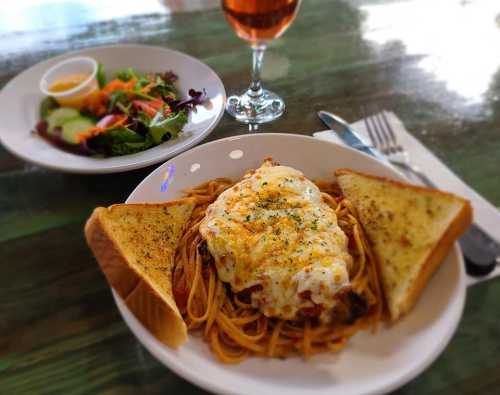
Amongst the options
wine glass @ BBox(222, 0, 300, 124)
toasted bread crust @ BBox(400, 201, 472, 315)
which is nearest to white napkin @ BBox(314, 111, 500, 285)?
toasted bread crust @ BBox(400, 201, 472, 315)

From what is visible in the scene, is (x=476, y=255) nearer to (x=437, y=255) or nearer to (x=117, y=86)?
(x=437, y=255)

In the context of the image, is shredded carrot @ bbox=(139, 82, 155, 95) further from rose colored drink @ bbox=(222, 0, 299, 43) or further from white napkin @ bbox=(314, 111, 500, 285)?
white napkin @ bbox=(314, 111, 500, 285)

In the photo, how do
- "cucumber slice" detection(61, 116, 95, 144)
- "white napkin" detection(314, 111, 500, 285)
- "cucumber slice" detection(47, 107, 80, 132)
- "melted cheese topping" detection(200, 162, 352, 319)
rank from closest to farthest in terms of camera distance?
"melted cheese topping" detection(200, 162, 352, 319) < "white napkin" detection(314, 111, 500, 285) < "cucumber slice" detection(61, 116, 95, 144) < "cucumber slice" detection(47, 107, 80, 132)

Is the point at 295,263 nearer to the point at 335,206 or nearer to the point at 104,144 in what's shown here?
the point at 335,206

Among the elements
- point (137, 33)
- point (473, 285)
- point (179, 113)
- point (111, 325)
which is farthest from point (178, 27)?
point (473, 285)

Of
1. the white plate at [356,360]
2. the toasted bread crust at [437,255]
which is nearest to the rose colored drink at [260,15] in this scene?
the toasted bread crust at [437,255]

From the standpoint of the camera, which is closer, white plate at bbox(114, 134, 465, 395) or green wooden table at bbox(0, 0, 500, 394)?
white plate at bbox(114, 134, 465, 395)
